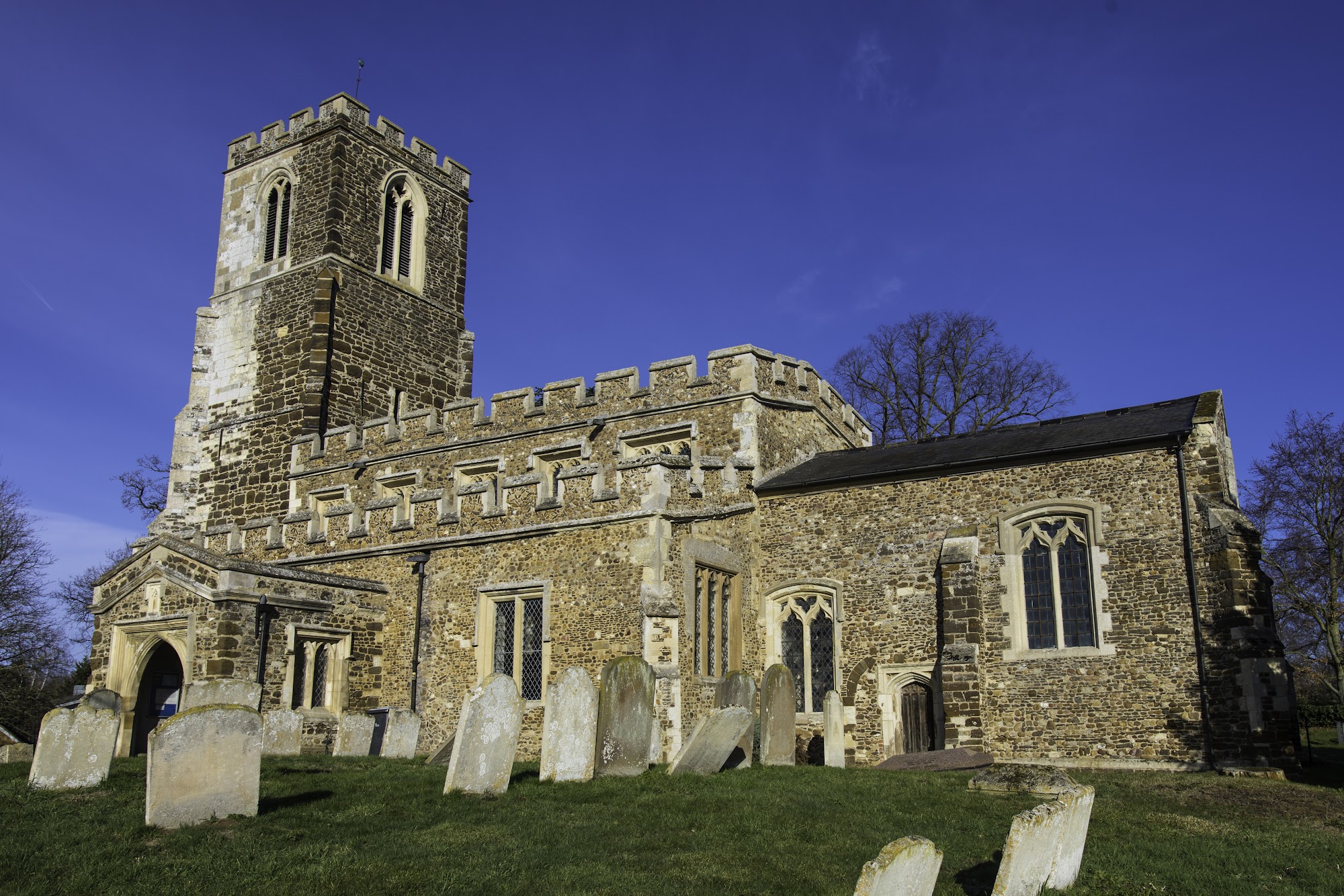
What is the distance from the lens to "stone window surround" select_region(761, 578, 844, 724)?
1797 cm

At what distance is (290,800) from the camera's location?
10086 millimetres

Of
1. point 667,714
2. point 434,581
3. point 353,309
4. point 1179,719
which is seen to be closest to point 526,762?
point 667,714

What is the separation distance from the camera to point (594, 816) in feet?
31.3

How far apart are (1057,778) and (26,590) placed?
94.1 ft

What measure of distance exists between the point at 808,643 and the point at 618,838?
10088mm

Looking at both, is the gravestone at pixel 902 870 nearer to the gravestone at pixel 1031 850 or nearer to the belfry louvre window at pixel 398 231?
the gravestone at pixel 1031 850

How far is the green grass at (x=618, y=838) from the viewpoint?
7.37 meters

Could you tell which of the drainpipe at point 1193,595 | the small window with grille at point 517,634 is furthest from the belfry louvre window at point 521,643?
the drainpipe at point 1193,595

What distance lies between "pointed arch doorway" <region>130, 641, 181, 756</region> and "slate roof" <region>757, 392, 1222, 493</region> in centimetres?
1071

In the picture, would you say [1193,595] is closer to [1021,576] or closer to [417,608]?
[1021,576]

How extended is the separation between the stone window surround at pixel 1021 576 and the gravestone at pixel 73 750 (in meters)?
12.6

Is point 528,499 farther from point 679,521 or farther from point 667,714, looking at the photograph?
point 667,714

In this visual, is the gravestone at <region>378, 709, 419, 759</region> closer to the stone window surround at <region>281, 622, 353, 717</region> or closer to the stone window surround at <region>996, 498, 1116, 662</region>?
the stone window surround at <region>281, 622, 353, 717</region>

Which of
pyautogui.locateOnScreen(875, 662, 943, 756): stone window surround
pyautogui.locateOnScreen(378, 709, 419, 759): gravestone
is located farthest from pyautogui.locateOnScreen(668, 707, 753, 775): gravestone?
pyautogui.locateOnScreen(875, 662, 943, 756): stone window surround
